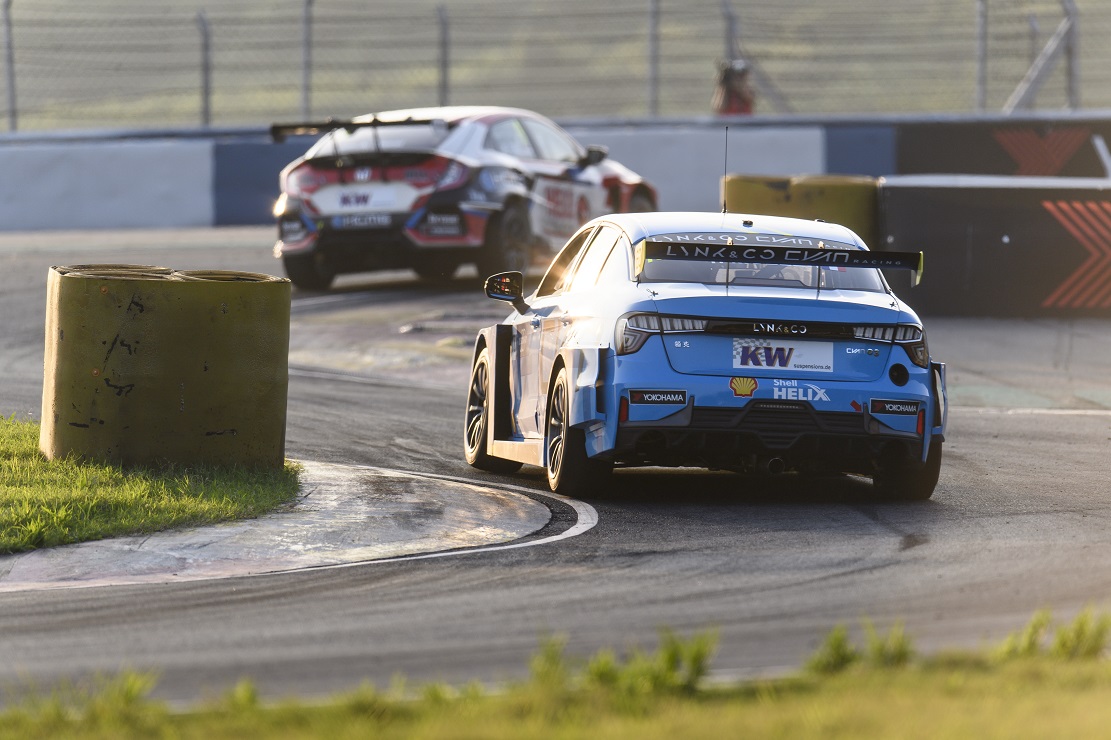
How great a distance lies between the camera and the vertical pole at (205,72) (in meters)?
24.4

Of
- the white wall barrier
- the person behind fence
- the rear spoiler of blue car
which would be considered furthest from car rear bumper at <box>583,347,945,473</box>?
the white wall barrier

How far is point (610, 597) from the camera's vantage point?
6480 mm

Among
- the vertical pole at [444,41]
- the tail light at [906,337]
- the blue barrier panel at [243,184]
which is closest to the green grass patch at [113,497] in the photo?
the tail light at [906,337]

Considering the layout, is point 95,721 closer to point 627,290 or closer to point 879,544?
point 879,544

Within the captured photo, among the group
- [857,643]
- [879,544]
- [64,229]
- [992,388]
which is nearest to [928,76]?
[64,229]

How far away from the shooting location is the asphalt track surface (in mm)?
5602

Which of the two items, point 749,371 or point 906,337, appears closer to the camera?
point 749,371

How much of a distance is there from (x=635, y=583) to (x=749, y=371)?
1942 mm

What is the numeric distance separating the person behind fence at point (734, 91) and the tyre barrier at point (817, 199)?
6.41 meters

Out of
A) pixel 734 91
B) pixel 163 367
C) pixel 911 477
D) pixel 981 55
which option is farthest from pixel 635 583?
pixel 734 91

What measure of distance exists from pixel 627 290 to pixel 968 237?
31.6ft

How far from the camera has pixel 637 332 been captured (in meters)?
8.54

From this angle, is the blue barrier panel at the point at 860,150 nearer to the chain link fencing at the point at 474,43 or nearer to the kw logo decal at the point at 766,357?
the chain link fencing at the point at 474,43

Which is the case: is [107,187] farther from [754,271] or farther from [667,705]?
[667,705]
